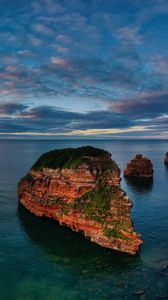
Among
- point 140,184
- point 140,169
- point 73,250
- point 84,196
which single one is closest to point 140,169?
point 140,169

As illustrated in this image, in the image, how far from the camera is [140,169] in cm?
13650

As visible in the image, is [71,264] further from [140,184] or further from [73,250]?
[140,184]

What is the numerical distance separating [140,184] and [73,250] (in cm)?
6621

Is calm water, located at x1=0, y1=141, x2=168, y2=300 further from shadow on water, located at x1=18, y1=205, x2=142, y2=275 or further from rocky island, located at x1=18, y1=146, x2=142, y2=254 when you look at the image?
rocky island, located at x1=18, y1=146, x2=142, y2=254

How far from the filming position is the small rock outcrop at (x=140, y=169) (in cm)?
13512

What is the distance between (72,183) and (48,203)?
8007mm

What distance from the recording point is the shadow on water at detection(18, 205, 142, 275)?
173 ft

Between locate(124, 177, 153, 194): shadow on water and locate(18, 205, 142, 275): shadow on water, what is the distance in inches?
1776

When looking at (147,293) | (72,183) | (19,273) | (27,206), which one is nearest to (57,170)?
(72,183)

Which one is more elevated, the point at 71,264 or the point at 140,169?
the point at 140,169

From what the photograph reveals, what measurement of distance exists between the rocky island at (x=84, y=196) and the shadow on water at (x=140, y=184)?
37708 mm

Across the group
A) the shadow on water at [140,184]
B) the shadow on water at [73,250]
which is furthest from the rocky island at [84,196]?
the shadow on water at [140,184]

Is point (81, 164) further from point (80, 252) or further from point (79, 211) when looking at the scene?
Answer: point (80, 252)

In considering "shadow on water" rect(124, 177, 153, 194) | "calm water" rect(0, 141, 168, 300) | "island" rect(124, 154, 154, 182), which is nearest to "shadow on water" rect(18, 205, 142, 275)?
"calm water" rect(0, 141, 168, 300)
